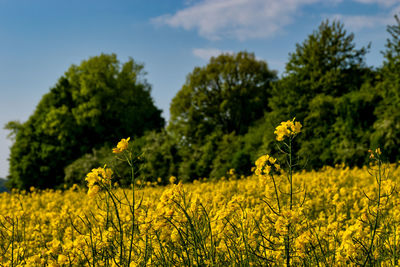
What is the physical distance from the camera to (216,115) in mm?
29375

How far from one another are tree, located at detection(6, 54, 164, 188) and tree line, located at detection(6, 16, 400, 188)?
0.08 m

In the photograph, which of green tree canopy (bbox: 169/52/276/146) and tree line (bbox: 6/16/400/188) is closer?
tree line (bbox: 6/16/400/188)

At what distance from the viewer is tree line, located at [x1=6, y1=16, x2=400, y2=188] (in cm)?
1455

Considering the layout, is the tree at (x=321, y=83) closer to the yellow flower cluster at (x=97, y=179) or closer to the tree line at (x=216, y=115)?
the tree line at (x=216, y=115)

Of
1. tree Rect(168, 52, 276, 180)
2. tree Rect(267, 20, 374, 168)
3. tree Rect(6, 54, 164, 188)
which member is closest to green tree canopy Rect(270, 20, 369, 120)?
tree Rect(267, 20, 374, 168)

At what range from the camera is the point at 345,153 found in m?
14.0

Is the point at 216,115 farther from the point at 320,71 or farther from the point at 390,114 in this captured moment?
the point at 390,114

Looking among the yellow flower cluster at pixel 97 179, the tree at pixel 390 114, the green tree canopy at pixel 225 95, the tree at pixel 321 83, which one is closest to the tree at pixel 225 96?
the green tree canopy at pixel 225 95

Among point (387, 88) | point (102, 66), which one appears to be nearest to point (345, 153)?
point (387, 88)

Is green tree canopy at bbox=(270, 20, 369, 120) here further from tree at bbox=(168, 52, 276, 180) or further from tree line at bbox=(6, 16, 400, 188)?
tree at bbox=(168, 52, 276, 180)

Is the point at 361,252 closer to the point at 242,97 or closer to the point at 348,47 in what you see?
the point at 348,47

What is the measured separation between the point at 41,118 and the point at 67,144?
3.27 m

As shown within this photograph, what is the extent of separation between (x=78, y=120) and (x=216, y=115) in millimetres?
10200

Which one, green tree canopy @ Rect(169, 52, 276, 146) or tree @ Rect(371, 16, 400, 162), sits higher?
green tree canopy @ Rect(169, 52, 276, 146)
